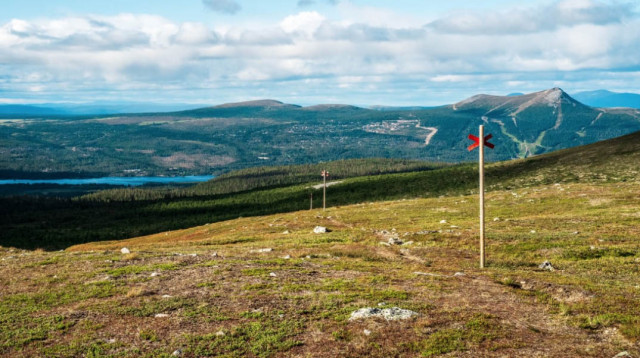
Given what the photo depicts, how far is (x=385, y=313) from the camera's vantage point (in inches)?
827

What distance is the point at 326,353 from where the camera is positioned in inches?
680

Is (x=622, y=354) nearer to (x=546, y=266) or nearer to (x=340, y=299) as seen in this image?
(x=340, y=299)

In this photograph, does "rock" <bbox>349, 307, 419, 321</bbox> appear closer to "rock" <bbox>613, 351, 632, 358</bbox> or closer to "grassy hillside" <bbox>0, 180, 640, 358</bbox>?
"grassy hillside" <bbox>0, 180, 640, 358</bbox>

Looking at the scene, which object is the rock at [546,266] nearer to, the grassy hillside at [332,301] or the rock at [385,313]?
the grassy hillside at [332,301]

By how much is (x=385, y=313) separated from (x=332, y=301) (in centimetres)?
340

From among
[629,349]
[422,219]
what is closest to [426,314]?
[629,349]

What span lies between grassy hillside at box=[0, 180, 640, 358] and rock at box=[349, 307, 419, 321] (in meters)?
0.43

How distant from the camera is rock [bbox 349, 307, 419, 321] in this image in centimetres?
2069

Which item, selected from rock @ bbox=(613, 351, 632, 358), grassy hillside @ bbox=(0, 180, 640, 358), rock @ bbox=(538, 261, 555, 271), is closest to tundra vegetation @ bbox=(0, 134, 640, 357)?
Result: grassy hillside @ bbox=(0, 180, 640, 358)

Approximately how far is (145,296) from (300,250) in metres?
20.0

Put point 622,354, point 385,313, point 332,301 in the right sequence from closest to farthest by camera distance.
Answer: point 622,354 → point 385,313 → point 332,301

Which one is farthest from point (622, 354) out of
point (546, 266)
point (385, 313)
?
point (546, 266)

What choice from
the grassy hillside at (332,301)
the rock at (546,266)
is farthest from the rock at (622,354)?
the rock at (546,266)

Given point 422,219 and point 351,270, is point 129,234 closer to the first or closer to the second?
point 422,219
